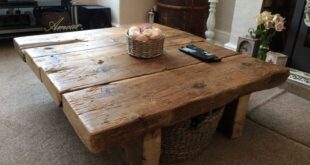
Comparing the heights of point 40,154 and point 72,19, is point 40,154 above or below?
below

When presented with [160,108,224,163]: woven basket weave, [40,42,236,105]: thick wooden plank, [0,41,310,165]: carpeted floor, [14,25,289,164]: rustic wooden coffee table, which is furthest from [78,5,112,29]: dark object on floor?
[160,108,224,163]: woven basket weave

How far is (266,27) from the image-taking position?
2.11 m

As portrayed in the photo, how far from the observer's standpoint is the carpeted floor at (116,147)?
132cm

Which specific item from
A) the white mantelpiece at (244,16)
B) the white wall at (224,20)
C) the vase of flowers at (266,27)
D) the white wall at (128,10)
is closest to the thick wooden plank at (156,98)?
the vase of flowers at (266,27)

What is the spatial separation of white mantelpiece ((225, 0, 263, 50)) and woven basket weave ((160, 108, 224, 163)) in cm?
149

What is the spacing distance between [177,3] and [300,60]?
134 cm

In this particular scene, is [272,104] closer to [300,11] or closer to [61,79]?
[300,11]

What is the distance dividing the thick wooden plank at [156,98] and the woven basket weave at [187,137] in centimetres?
14

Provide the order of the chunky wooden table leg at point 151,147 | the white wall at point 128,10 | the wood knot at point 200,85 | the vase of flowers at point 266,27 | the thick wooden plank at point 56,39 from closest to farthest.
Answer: the chunky wooden table leg at point 151,147, the wood knot at point 200,85, the thick wooden plank at point 56,39, the vase of flowers at point 266,27, the white wall at point 128,10

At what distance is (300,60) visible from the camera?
222 cm

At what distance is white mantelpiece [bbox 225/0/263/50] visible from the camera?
2.41 metres

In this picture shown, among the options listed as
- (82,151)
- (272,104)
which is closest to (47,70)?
(82,151)

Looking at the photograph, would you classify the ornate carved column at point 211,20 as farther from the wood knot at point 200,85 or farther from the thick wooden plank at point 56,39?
the wood knot at point 200,85

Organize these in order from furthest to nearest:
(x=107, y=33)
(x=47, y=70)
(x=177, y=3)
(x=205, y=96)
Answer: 1. (x=177, y=3)
2. (x=107, y=33)
3. (x=47, y=70)
4. (x=205, y=96)
